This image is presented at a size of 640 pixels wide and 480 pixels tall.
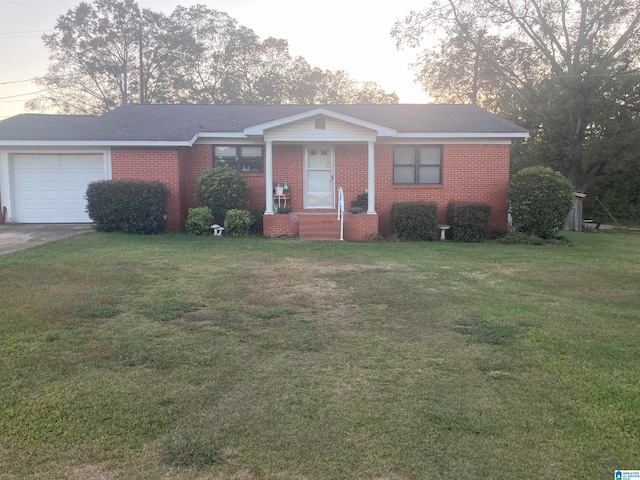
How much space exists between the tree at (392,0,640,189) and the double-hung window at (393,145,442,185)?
10439 mm

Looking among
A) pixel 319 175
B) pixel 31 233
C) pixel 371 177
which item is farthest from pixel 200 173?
pixel 371 177

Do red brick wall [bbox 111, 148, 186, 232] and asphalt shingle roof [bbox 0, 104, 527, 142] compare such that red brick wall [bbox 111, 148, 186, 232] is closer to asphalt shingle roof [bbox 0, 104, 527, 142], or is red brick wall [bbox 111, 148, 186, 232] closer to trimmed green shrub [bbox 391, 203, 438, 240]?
asphalt shingle roof [bbox 0, 104, 527, 142]

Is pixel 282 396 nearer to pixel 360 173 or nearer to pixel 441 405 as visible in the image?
pixel 441 405

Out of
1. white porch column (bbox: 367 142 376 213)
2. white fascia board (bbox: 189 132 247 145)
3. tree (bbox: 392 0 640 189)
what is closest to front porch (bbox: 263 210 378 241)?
white porch column (bbox: 367 142 376 213)

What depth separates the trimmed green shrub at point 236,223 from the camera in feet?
44.3

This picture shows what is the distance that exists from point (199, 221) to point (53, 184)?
5.22 meters

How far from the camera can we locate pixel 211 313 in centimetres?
579

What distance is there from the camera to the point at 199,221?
1350cm

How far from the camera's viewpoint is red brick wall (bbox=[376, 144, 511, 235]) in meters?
15.0

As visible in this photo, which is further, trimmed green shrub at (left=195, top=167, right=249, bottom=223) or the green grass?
trimmed green shrub at (left=195, top=167, right=249, bottom=223)

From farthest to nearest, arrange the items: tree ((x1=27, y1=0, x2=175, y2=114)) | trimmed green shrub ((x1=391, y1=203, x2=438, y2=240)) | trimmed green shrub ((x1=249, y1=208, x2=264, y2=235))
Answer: tree ((x1=27, y1=0, x2=175, y2=114)), trimmed green shrub ((x1=249, y1=208, x2=264, y2=235)), trimmed green shrub ((x1=391, y1=203, x2=438, y2=240))

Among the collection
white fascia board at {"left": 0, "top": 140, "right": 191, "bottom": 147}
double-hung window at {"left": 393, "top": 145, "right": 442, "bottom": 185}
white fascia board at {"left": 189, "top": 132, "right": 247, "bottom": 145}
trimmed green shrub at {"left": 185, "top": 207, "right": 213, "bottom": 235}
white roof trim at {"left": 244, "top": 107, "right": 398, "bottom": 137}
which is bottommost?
trimmed green shrub at {"left": 185, "top": 207, "right": 213, "bottom": 235}

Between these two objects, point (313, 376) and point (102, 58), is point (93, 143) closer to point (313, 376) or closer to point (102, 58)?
point (313, 376)

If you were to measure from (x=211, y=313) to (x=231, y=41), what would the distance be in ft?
123
